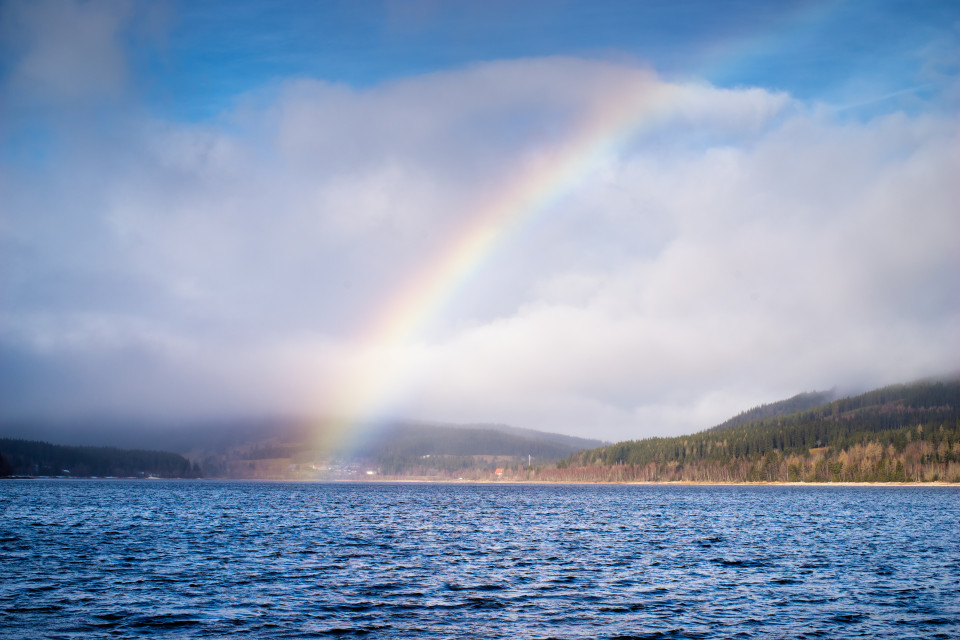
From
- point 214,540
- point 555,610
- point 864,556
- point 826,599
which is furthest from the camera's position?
point 214,540

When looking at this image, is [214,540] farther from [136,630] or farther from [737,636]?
[737,636]

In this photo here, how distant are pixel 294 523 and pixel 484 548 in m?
45.5

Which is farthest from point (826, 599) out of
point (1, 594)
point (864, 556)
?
point (1, 594)

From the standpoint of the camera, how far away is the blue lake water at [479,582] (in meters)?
38.3

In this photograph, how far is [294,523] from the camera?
4286 inches

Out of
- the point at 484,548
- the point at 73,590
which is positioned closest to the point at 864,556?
the point at 484,548

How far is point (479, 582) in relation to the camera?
51.9 m

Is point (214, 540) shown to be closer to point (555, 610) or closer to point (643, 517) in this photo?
point (555, 610)

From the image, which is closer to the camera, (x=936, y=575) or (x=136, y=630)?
(x=136, y=630)

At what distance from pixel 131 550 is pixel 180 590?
27269mm

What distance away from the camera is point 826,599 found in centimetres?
4588

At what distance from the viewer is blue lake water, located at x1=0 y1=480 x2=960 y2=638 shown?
38344 mm

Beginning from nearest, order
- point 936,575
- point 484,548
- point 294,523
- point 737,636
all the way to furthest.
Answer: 1. point 737,636
2. point 936,575
3. point 484,548
4. point 294,523

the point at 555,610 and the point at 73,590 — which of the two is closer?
the point at 555,610
